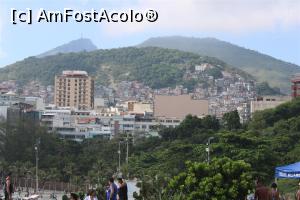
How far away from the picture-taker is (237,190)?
21578 mm

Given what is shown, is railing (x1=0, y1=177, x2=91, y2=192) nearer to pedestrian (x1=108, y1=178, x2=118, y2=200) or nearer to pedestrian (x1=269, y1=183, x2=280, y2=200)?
pedestrian (x1=108, y1=178, x2=118, y2=200)

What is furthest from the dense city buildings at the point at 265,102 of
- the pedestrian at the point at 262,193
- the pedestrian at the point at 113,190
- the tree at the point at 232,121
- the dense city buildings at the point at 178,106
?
the pedestrian at the point at 113,190

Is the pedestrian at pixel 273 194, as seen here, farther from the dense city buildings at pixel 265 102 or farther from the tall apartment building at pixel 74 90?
the tall apartment building at pixel 74 90

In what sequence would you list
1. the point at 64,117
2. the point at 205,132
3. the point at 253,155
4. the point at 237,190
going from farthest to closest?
the point at 64,117 → the point at 205,132 → the point at 253,155 → the point at 237,190

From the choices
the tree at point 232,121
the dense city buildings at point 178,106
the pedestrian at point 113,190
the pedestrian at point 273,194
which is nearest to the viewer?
the pedestrian at point 273,194

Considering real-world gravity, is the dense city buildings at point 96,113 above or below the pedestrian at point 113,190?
above

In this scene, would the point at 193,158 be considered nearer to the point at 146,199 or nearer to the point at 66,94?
the point at 146,199

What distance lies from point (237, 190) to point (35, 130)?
6583 centimetres

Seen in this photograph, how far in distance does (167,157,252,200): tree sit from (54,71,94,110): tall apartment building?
136 meters

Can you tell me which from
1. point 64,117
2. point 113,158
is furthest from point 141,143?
point 64,117

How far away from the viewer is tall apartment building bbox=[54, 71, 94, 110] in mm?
159375

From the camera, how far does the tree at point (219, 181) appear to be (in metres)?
21.7

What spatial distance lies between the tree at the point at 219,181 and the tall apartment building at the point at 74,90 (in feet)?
446

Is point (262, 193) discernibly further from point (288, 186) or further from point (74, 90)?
point (74, 90)
